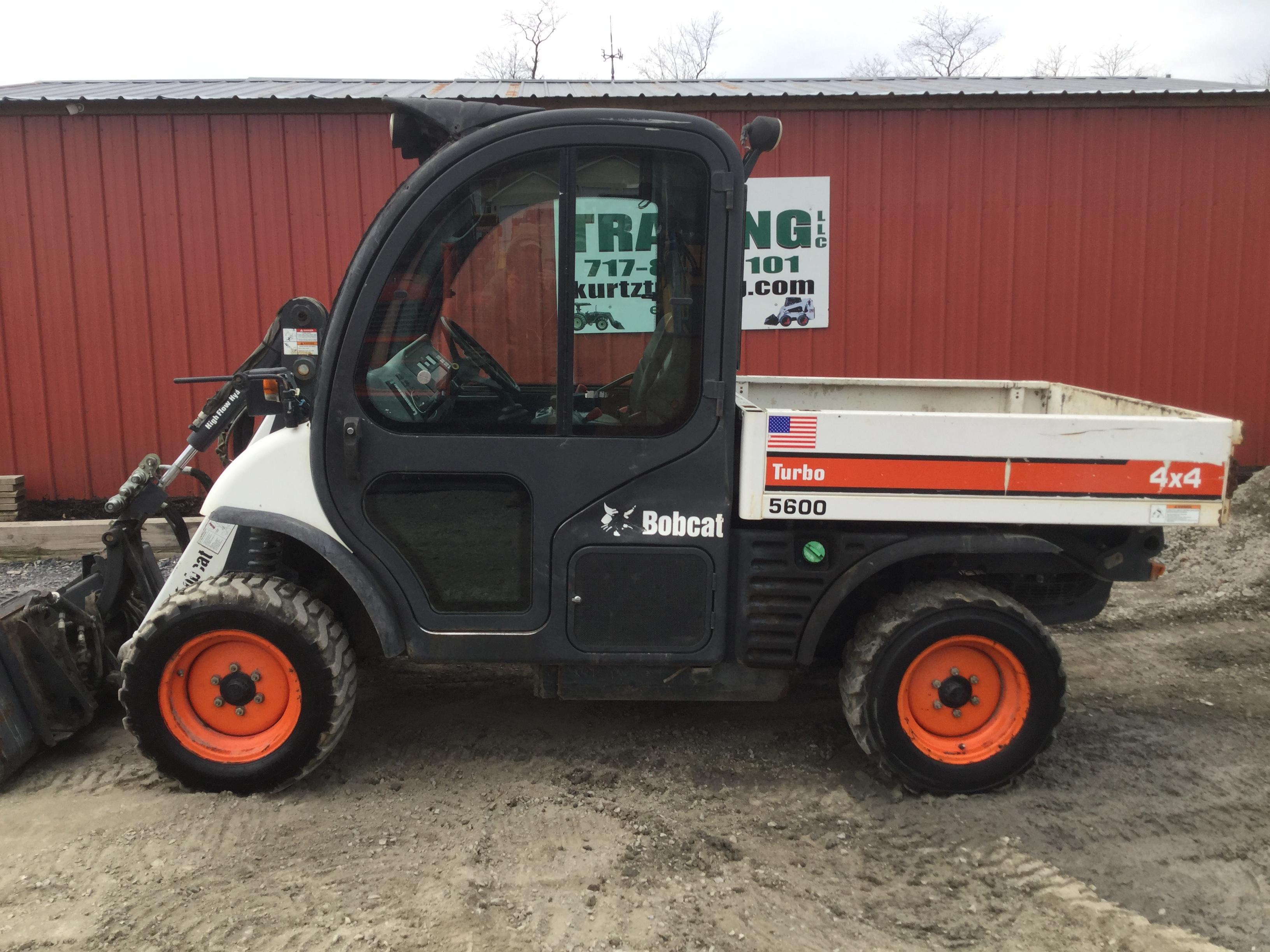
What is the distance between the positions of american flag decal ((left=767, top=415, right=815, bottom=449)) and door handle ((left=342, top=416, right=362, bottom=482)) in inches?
53.0

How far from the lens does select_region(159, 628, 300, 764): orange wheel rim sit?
324 cm

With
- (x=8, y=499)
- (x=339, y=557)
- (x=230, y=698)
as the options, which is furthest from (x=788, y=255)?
(x=8, y=499)

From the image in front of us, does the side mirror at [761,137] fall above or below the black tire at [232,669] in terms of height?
above

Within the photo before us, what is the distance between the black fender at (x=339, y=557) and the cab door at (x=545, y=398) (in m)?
0.05

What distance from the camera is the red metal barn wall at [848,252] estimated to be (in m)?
7.30

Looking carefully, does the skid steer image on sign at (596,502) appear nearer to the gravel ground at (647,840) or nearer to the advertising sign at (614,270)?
the advertising sign at (614,270)

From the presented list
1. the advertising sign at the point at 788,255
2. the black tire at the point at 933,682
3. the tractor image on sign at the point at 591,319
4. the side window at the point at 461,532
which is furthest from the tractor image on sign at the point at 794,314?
the side window at the point at 461,532

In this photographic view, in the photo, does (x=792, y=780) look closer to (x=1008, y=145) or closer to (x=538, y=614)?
(x=538, y=614)

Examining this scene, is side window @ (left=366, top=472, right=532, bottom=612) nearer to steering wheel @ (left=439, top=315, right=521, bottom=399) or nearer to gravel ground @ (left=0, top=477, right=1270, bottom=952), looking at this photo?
steering wheel @ (left=439, top=315, right=521, bottom=399)

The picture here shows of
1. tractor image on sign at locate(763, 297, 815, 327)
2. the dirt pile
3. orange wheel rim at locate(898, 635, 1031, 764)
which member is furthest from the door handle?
tractor image on sign at locate(763, 297, 815, 327)

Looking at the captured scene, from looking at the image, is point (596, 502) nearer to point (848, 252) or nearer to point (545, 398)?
point (545, 398)

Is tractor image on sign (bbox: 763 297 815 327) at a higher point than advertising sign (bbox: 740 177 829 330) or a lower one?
lower

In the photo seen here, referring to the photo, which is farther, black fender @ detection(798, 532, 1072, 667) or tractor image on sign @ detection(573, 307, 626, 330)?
black fender @ detection(798, 532, 1072, 667)

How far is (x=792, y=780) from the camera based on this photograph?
11.3ft
